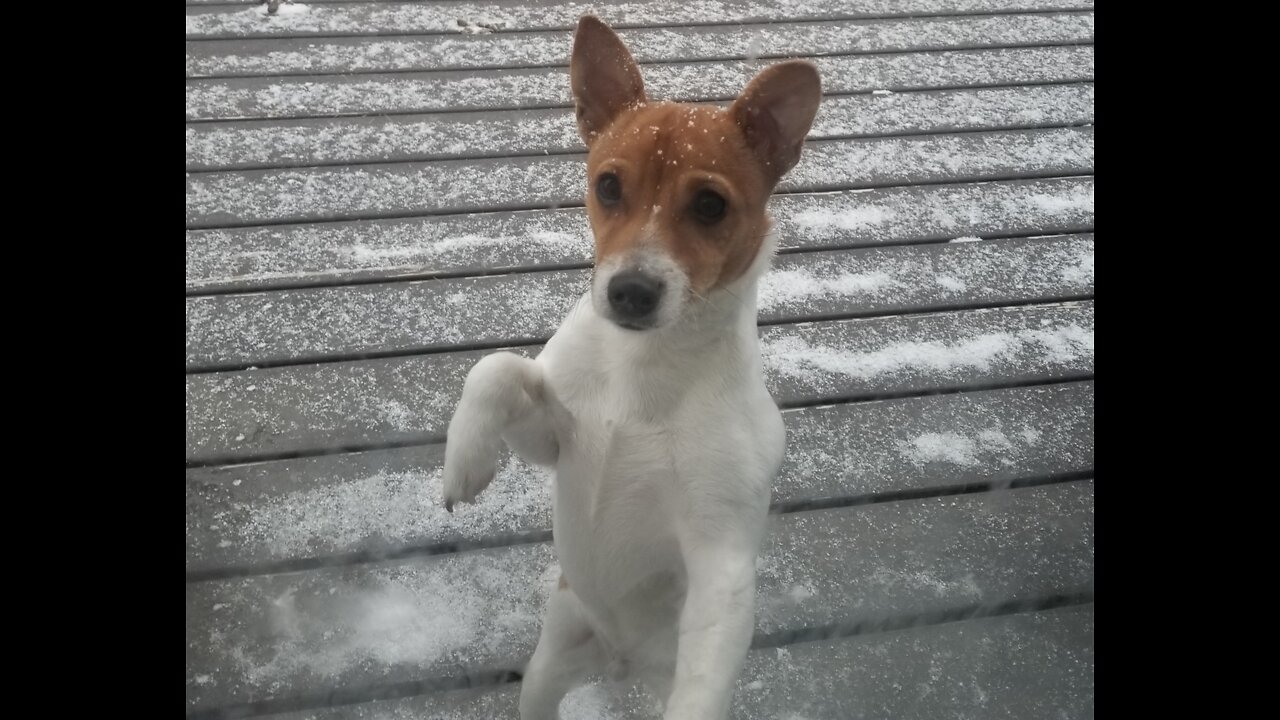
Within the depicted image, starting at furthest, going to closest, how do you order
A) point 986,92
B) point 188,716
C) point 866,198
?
point 986,92, point 866,198, point 188,716

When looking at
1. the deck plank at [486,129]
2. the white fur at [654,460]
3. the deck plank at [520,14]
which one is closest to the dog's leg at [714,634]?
the white fur at [654,460]

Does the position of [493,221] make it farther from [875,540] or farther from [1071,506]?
[1071,506]

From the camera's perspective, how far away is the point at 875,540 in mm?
2080

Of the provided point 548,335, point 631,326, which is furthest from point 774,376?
point 631,326

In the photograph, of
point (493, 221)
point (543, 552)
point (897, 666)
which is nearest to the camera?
point (897, 666)

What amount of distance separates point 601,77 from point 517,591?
0.86 m

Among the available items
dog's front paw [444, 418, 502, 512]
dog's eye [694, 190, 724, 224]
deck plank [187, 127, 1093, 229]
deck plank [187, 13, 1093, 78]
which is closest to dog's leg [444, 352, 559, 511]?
dog's front paw [444, 418, 502, 512]

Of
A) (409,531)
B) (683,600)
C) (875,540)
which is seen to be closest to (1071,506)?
(875,540)

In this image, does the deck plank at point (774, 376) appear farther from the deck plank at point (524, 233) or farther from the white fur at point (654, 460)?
the white fur at point (654, 460)

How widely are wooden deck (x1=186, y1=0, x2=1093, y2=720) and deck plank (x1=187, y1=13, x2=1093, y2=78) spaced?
1cm

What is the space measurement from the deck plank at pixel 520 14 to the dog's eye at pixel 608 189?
2315mm

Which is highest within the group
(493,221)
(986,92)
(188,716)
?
(986,92)

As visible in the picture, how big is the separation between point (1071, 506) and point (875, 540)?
0.41 metres

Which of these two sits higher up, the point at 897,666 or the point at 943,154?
the point at 943,154
